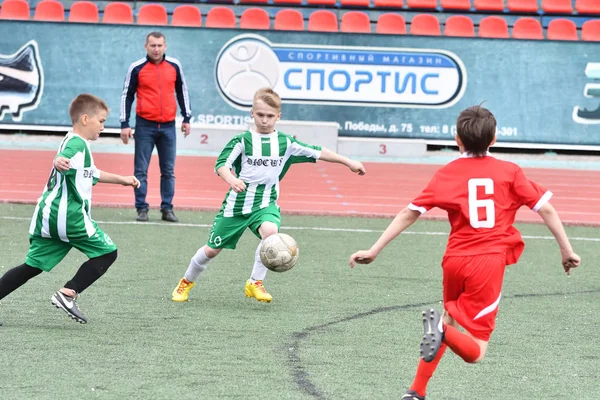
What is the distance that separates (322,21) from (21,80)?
5818 millimetres

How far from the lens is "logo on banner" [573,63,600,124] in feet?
62.7

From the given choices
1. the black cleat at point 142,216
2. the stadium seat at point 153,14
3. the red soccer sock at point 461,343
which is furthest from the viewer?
the stadium seat at point 153,14

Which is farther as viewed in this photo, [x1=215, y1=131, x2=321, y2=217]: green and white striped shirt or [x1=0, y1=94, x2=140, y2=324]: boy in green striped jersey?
[x1=215, y1=131, x2=321, y2=217]: green and white striped shirt

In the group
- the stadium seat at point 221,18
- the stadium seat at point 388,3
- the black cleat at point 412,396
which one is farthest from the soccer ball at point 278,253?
the stadium seat at point 388,3

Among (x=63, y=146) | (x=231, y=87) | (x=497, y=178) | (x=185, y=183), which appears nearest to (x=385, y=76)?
(x=231, y=87)

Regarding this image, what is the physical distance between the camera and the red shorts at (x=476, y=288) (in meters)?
4.89

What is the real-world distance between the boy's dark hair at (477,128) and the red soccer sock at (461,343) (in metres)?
0.87

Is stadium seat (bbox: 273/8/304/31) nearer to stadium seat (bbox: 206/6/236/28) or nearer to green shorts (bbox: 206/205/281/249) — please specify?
stadium seat (bbox: 206/6/236/28)

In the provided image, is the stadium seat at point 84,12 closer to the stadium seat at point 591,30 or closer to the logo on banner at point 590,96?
the logo on banner at point 590,96

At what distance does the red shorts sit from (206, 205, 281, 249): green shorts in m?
2.72

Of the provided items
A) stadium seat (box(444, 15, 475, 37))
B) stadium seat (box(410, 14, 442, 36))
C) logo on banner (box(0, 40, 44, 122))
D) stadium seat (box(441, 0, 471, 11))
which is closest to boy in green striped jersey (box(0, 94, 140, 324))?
logo on banner (box(0, 40, 44, 122))

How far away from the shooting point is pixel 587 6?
21531mm

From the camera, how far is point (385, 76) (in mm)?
A: 19047

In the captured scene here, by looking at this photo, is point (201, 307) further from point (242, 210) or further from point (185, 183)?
point (185, 183)
